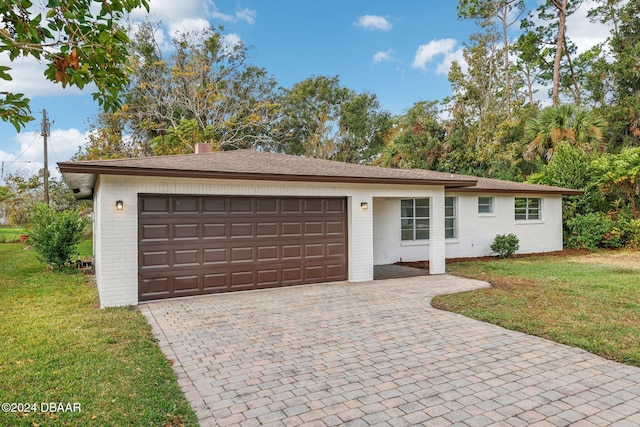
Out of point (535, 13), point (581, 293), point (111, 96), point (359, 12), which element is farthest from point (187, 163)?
point (535, 13)

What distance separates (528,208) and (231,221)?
12305 mm

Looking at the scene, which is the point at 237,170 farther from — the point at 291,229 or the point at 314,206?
the point at 314,206

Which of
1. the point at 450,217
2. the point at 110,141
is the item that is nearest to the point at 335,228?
the point at 450,217

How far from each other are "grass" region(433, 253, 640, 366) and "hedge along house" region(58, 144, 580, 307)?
8.07ft

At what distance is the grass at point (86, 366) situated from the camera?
3.43 metres

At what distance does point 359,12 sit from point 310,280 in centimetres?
1814

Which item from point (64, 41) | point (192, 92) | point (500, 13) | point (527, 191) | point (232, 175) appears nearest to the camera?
point (64, 41)

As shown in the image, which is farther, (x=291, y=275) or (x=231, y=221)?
(x=291, y=275)

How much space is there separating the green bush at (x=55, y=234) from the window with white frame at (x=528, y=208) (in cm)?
1529

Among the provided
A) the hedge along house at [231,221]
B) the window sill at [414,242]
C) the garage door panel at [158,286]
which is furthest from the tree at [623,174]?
the garage door panel at [158,286]

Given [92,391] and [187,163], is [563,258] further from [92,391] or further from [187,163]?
[92,391]

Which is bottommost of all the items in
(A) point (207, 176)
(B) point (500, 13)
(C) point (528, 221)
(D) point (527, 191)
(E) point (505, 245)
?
(E) point (505, 245)

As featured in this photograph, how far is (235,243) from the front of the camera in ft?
28.7

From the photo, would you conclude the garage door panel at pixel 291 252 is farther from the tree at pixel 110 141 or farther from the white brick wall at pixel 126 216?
the tree at pixel 110 141
